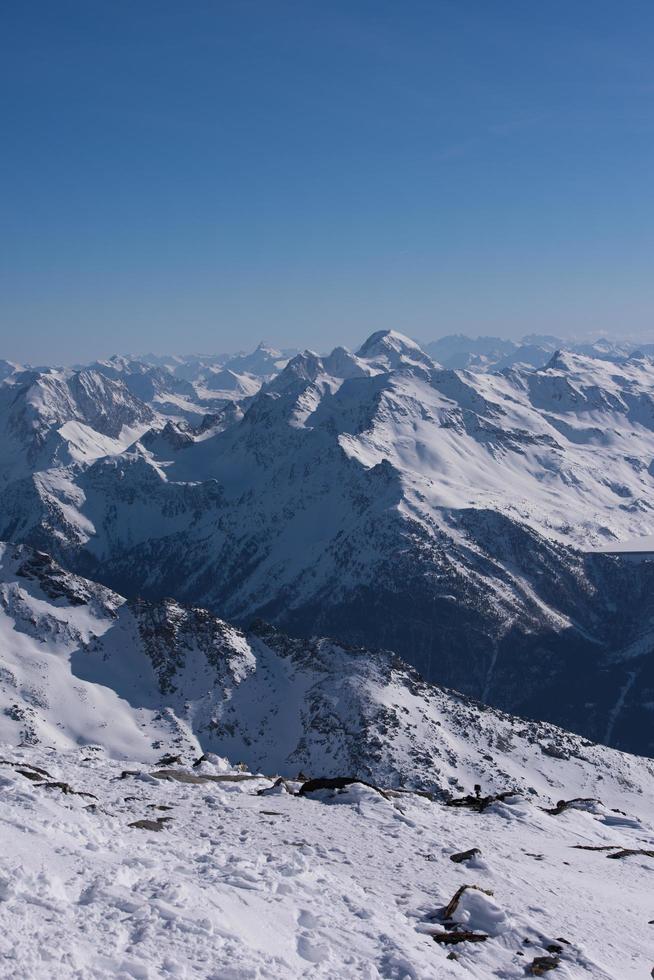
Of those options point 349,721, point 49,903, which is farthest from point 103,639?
point 49,903

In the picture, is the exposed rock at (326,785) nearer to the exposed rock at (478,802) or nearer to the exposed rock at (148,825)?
the exposed rock at (478,802)

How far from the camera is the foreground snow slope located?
55.7 ft

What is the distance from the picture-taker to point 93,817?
90.6ft

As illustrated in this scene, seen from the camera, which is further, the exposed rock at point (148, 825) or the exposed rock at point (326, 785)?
the exposed rock at point (326, 785)

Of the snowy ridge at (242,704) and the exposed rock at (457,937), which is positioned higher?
the exposed rock at (457,937)

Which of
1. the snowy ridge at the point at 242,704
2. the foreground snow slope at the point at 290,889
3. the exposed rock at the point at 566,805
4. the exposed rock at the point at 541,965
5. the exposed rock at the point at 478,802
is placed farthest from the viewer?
the snowy ridge at the point at 242,704

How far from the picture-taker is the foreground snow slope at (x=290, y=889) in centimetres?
→ 1698

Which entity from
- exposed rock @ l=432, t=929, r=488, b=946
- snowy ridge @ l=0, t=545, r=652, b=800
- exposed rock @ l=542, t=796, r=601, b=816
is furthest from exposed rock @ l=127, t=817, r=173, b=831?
snowy ridge @ l=0, t=545, r=652, b=800

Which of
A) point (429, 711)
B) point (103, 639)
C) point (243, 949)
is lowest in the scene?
point (103, 639)

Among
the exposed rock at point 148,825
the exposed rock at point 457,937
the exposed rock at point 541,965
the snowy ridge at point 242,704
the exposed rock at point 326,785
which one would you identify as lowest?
the snowy ridge at point 242,704

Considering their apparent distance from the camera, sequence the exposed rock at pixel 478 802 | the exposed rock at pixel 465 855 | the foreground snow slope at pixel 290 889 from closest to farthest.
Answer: the foreground snow slope at pixel 290 889, the exposed rock at pixel 465 855, the exposed rock at pixel 478 802

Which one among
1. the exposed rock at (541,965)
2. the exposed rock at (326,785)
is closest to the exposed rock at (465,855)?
the exposed rock at (541,965)

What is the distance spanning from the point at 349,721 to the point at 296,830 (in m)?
115

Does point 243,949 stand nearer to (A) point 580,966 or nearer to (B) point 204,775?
(A) point 580,966
